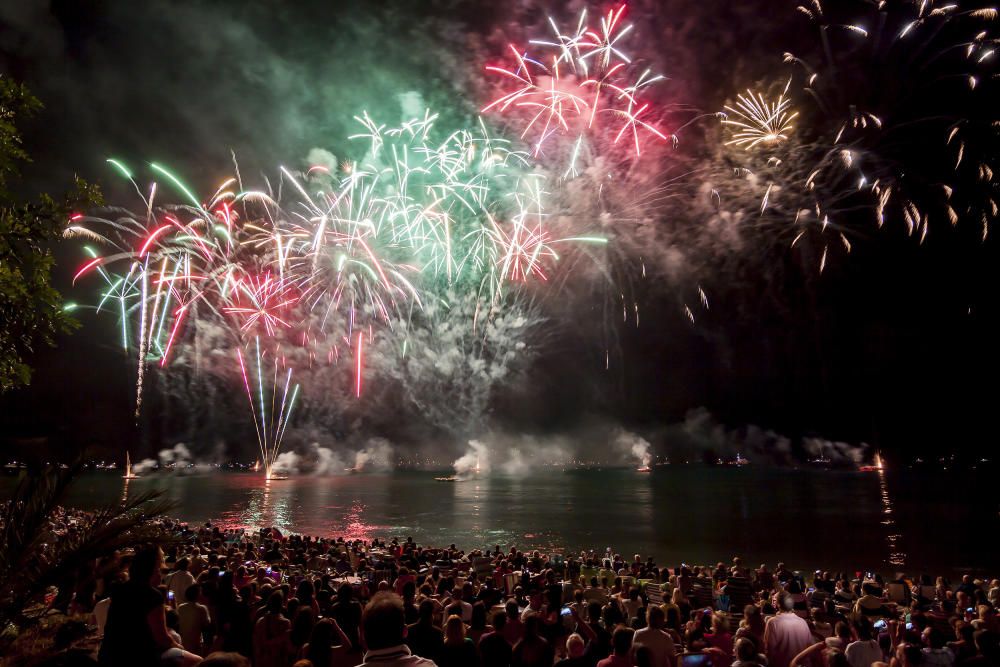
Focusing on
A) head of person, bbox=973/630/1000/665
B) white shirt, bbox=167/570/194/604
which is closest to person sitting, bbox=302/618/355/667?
white shirt, bbox=167/570/194/604

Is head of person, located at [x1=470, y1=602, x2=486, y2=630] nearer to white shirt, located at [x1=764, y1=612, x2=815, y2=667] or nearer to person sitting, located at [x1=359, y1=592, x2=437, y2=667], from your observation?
white shirt, located at [x1=764, y1=612, x2=815, y2=667]

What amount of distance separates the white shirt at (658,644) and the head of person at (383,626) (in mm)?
3272

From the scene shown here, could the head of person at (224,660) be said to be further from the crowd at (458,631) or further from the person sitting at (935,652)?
the person sitting at (935,652)

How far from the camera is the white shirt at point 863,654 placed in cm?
622

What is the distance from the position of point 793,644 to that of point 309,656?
4.98 meters

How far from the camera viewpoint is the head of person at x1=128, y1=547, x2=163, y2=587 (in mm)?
4742

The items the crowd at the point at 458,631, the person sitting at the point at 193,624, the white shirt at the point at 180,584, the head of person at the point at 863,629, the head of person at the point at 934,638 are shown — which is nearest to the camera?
A: the crowd at the point at 458,631

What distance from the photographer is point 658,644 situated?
18.3 feet

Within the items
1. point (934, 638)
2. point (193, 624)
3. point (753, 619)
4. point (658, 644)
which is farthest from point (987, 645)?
point (193, 624)

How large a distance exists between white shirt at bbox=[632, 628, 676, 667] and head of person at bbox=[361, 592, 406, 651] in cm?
327

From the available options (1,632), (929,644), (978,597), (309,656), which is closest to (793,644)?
(929,644)

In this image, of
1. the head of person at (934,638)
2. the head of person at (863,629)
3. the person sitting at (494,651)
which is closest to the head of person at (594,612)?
the person sitting at (494,651)

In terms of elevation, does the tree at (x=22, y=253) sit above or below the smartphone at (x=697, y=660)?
above

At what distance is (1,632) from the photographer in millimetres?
5379
